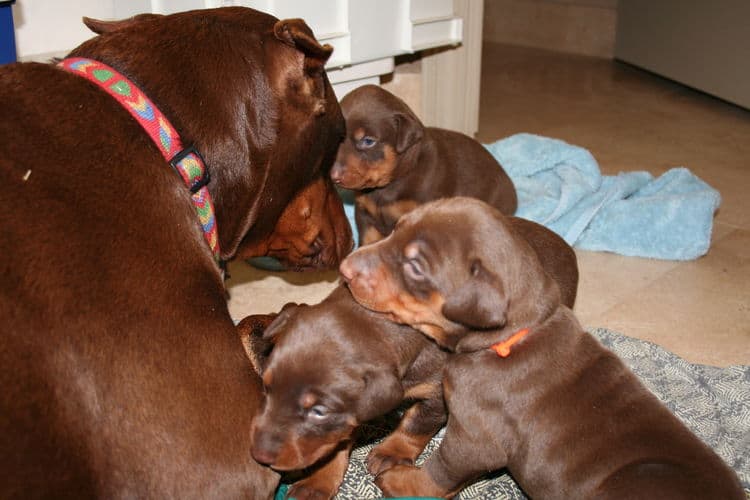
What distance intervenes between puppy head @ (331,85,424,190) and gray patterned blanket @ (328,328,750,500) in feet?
3.93

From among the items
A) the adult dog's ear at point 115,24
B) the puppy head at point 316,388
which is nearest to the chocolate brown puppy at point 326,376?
the puppy head at point 316,388

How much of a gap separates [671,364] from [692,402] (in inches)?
8.6

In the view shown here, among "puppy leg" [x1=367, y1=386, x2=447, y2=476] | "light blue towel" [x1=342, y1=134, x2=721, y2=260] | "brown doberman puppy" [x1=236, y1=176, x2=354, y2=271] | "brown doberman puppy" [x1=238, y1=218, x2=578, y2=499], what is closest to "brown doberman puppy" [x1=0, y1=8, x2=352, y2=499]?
"brown doberman puppy" [x1=238, y1=218, x2=578, y2=499]

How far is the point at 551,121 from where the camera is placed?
6.86 meters

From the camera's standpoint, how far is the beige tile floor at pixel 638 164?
12.2 feet

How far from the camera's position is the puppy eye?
2148 millimetres

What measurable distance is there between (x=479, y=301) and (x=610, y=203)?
2.77 m

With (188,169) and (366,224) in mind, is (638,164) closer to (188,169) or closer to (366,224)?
(366,224)

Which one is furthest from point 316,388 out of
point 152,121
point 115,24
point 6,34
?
point 6,34

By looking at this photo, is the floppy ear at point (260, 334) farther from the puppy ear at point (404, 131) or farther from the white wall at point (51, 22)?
the white wall at point (51, 22)

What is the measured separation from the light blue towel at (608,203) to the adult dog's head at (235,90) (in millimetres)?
2277

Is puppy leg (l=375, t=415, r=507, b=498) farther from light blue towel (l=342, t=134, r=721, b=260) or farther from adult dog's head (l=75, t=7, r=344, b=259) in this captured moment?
light blue towel (l=342, t=134, r=721, b=260)

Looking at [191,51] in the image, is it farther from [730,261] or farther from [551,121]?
[551,121]

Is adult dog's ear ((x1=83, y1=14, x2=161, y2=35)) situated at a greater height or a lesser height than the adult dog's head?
greater
